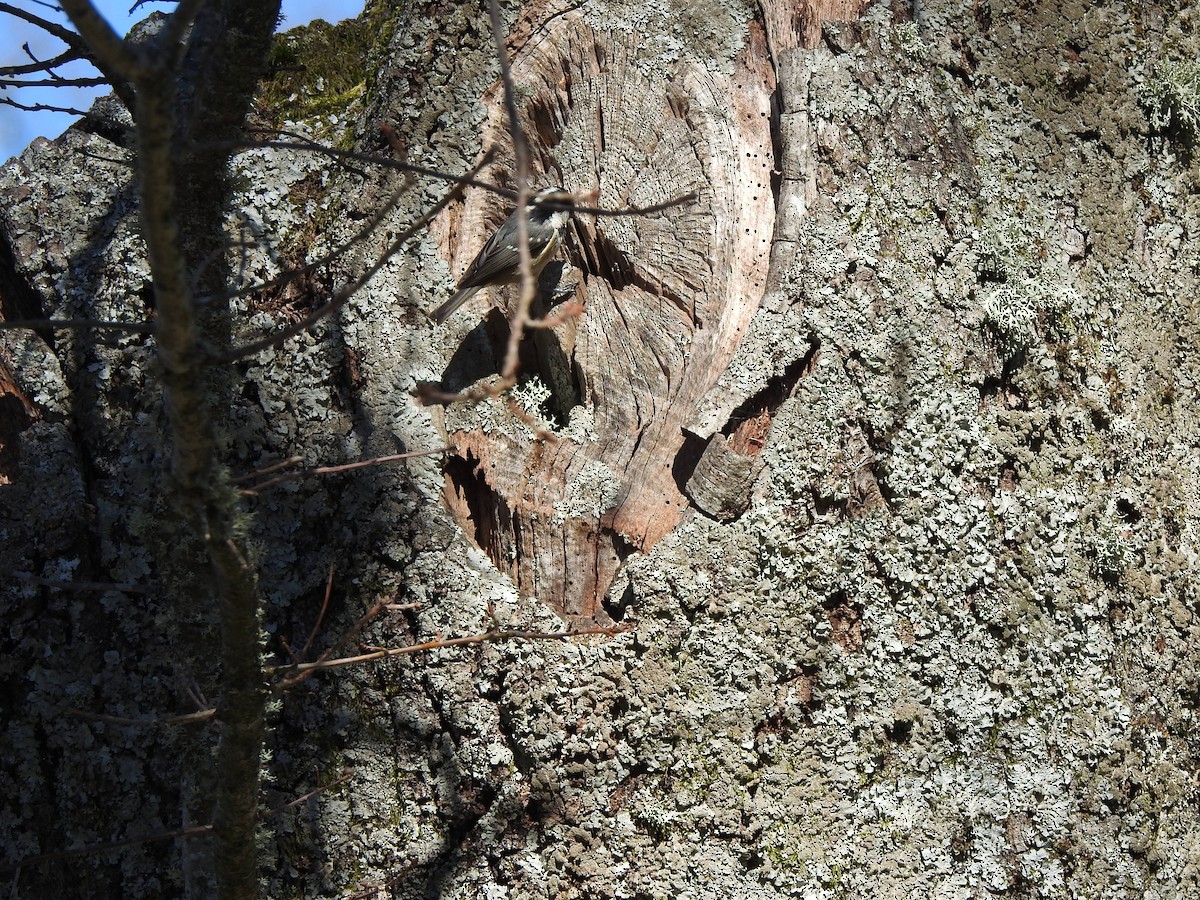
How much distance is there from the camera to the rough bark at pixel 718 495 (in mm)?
1929

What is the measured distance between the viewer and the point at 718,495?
6.68 ft

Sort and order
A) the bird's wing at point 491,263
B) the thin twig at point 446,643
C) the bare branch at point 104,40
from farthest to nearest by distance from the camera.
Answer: the bird's wing at point 491,263
the thin twig at point 446,643
the bare branch at point 104,40

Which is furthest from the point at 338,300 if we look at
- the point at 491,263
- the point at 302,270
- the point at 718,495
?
the point at 491,263

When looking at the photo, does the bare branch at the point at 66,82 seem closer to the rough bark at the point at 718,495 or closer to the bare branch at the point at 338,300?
the rough bark at the point at 718,495

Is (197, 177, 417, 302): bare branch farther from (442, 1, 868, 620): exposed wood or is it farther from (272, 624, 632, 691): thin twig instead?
(442, 1, 868, 620): exposed wood

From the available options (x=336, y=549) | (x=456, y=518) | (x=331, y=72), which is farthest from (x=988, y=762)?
(x=331, y=72)

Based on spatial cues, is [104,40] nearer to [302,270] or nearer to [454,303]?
[302,270]

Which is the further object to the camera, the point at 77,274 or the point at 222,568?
the point at 77,274

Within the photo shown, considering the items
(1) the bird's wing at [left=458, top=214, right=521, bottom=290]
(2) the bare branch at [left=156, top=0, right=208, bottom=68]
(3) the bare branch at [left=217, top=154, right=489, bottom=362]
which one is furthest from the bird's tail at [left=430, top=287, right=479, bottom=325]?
(2) the bare branch at [left=156, top=0, right=208, bottom=68]

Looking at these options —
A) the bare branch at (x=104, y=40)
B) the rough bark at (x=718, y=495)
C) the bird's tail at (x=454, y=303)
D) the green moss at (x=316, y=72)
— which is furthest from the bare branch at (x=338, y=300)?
the green moss at (x=316, y=72)

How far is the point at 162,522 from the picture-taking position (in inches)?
82.3

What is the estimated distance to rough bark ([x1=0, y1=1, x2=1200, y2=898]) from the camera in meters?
1.93

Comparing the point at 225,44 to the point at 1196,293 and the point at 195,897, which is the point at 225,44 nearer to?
the point at 195,897

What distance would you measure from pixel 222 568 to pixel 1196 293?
7.43 feet
